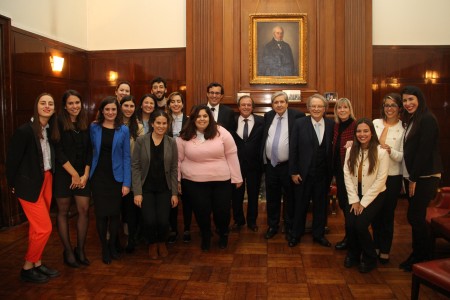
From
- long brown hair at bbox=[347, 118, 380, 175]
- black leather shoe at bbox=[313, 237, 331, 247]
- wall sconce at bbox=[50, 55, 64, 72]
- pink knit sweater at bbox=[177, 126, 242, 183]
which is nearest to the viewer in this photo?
long brown hair at bbox=[347, 118, 380, 175]

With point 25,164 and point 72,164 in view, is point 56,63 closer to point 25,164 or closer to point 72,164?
point 72,164

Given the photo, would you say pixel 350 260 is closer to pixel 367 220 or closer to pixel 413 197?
pixel 367 220

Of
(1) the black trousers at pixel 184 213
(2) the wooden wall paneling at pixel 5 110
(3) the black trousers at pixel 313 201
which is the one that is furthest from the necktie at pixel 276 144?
(2) the wooden wall paneling at pixel 5 110

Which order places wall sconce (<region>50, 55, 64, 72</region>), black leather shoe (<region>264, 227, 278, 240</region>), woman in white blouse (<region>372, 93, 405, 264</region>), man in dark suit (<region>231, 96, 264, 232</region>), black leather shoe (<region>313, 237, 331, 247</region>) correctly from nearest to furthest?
woman in white blouse (<region>372, 93, 405, 264</region>) < black leather shoe (<region>313, 237, 331, 247</region>) < black leather shoe (<region>264, 227, 278, 240</region>) < man in dark suit (<region>231, 96, 264, 232</region>) < wall sconce (<region>50, 55, 64, 72</region>)

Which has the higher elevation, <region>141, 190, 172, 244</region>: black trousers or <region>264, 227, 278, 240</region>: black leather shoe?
<region>141, 190, 172, 244</region>: black trousers

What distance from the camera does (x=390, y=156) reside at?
329 centimetres

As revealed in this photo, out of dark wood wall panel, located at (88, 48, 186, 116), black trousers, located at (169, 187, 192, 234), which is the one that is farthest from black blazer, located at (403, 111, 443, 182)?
dark wood wall panel, located at (88, 48, 186, 116)

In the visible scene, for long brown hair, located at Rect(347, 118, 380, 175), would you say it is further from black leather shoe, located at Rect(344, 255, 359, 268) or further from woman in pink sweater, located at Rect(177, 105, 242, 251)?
Answer: woman in pink sweater, located at Rect(177, 105, 242, 251)

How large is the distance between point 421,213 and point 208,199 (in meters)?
1.88

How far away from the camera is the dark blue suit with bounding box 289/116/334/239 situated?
389cm

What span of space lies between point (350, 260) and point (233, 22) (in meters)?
4.41

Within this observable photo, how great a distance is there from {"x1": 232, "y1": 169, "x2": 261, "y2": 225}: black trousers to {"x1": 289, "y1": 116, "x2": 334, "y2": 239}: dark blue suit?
1.84ft

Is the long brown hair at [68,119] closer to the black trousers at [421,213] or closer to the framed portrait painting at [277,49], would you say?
the black trousers at [421,213]

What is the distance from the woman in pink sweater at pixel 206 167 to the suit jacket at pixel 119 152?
20.4 inches
